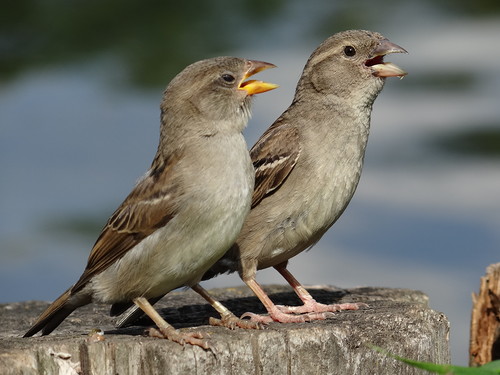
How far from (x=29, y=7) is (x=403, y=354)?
13.3 meters

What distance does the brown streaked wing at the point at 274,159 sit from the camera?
21.4 ft

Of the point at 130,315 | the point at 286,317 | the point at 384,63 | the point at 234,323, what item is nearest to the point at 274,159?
the point at 384,63

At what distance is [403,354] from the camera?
545cm

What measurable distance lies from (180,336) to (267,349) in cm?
46

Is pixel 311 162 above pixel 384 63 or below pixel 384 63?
below

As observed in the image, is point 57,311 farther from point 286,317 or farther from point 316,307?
point 316,307

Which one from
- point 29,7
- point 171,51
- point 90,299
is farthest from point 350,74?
point 29,7

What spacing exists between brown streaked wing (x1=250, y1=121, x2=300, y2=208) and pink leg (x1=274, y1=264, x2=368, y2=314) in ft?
2.49

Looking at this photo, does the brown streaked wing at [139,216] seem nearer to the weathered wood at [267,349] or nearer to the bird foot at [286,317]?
the weathered wood at [267,349]

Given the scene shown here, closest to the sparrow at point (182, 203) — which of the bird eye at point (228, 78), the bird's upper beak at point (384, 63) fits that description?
the bird eye at point (228, 78)

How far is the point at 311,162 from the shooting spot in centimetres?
654

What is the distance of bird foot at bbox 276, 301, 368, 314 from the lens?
627cm

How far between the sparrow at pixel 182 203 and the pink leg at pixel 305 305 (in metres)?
1.05

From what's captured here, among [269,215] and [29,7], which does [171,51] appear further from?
[269,215]
